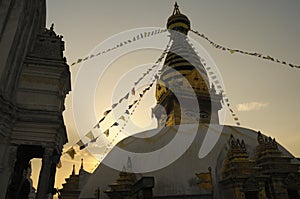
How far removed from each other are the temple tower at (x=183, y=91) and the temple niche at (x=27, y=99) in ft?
59.0

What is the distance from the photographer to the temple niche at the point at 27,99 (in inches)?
335

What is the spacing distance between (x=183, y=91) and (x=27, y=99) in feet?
69.7

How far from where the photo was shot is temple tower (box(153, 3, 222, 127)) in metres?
27.7

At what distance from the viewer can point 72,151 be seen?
15445 mm

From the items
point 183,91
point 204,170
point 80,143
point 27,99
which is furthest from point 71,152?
point 183,91

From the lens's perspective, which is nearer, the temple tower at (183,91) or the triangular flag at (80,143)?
the triangular flag at (80,143)

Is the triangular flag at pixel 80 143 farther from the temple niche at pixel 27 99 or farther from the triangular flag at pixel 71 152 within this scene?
the temple niche at pixel 27 99

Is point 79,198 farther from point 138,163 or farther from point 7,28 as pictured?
point 7,28

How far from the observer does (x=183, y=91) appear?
94.6 feet

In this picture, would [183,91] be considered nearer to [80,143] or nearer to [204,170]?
[204,170]

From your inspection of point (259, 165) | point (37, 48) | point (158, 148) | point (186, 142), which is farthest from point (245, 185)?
point (37, 48)

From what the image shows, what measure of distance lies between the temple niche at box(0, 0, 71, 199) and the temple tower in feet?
59.0

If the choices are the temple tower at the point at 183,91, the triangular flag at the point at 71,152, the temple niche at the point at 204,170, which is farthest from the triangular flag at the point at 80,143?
the temple tower at the point at 183,91

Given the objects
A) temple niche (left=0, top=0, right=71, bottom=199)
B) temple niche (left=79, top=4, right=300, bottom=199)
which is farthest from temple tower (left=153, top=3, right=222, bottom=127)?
temple niche (left=0, top=0, right=71, bottom=199)
